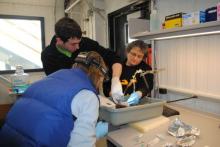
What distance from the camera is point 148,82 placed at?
5.97 feet

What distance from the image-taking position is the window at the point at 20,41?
3.67 m

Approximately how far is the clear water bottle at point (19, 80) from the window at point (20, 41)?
0.23 meters

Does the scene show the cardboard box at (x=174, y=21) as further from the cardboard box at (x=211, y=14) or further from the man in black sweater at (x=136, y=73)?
the man in black sweater at (x=136, y=73)

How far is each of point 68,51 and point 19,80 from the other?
7.49 ft

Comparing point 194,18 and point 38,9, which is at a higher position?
point 38,9

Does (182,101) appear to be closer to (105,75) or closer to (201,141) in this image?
(201,141)

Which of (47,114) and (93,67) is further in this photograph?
(93,67)

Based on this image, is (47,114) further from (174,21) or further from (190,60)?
(190,60)

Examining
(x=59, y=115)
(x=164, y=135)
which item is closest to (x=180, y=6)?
(x=164, y=135)

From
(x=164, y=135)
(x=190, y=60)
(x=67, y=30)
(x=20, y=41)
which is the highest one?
(x=20, y=41)

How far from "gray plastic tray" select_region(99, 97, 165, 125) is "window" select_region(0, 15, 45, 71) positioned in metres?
2.90

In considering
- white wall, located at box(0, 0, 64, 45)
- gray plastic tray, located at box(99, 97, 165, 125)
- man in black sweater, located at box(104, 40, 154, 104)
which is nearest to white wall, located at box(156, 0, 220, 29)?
man in black sweater, located at box(104, 40, 154, 104)

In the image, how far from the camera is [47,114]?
0.86 m

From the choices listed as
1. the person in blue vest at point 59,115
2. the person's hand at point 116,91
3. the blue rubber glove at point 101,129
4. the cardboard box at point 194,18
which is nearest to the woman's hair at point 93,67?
the person in blue vest at point 59,115
